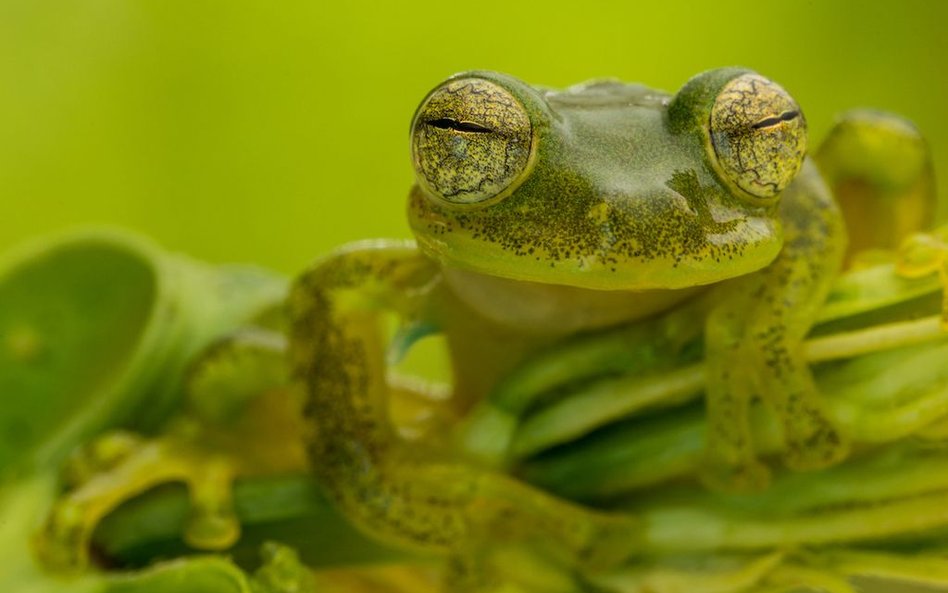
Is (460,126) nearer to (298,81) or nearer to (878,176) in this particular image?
(878,176)

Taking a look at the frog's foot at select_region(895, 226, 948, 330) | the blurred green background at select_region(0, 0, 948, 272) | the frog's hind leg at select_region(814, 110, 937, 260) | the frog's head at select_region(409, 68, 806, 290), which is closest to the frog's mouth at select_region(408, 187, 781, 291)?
the frog's head at select_region(409, 68, 806, 290)

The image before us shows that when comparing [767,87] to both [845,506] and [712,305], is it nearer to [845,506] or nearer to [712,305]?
[712,305]

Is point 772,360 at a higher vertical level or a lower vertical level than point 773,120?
lower

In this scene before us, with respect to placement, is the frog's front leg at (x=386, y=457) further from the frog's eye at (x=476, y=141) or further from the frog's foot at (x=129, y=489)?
the frog's eye at (x=476, y=141)

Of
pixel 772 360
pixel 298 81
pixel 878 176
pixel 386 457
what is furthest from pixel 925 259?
pixel 298 81

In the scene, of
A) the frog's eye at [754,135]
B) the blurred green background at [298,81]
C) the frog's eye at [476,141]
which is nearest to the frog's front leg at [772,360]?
the frog's eye at [754,135]

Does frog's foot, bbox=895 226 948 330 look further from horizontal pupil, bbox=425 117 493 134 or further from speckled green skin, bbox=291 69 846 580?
horizontal pupil, bbox=425 117 493 134
